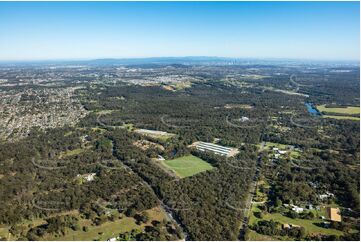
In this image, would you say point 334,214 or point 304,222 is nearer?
point 304,222

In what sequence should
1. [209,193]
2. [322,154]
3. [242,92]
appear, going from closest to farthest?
1. [209,193]
2. [322,154]
3. [242,92]

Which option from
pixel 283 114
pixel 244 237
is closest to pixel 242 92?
pixel 283 114

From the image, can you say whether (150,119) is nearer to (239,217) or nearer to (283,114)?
(283,114)

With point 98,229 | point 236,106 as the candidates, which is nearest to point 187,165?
point 98,229

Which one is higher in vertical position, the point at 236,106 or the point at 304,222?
the point at 236,106

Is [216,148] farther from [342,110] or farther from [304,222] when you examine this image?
[342,110]

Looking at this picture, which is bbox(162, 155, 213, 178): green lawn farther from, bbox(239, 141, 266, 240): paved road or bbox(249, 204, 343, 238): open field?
bbox(249, 204, 343, 238): open field
